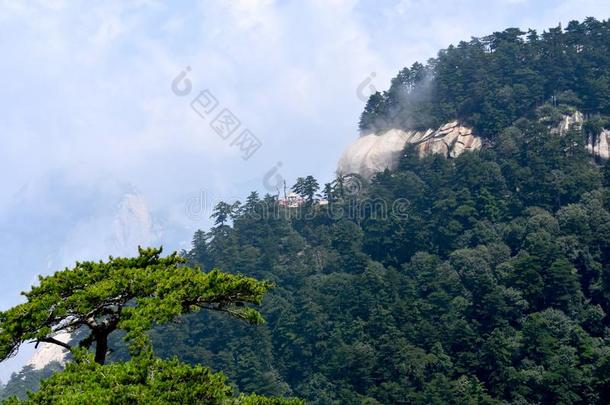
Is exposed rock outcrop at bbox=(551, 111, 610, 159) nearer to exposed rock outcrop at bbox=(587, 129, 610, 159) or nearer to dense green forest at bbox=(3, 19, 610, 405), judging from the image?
exposed rock outcrop at bbox=(587, 129, 610, 159)

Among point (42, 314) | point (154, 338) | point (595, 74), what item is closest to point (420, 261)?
point (154, 338)

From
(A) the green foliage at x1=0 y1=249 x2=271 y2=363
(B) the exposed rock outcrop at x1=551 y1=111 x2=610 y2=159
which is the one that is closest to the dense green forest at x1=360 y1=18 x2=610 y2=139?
(B) the exposed rock outcrop at x1=551 y1=111 x2=610 y2=159

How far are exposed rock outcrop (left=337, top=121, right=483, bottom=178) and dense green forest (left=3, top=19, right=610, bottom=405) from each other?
1995mm

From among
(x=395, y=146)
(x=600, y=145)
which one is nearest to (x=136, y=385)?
(x=600, y=145)

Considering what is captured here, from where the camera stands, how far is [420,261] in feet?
248

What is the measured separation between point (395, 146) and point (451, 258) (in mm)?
31102

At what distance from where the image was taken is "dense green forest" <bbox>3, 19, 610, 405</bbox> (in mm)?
56875

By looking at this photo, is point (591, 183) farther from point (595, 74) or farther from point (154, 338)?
point (154, 338)

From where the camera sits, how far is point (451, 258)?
7231cm

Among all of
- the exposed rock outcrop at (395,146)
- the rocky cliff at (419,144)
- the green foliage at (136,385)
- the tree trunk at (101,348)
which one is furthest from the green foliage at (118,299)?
the exposed rock outcrop at (395,146)

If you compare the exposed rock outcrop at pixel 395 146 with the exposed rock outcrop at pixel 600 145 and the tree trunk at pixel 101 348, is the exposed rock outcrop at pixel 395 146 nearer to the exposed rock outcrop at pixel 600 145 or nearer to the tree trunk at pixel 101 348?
the exposed rock outcrop at pixel 600 145

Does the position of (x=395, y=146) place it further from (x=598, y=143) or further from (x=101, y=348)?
(x=101, y=348)

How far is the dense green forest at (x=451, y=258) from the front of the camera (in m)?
56.9

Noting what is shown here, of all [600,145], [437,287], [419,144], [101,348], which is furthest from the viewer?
[419,144]
